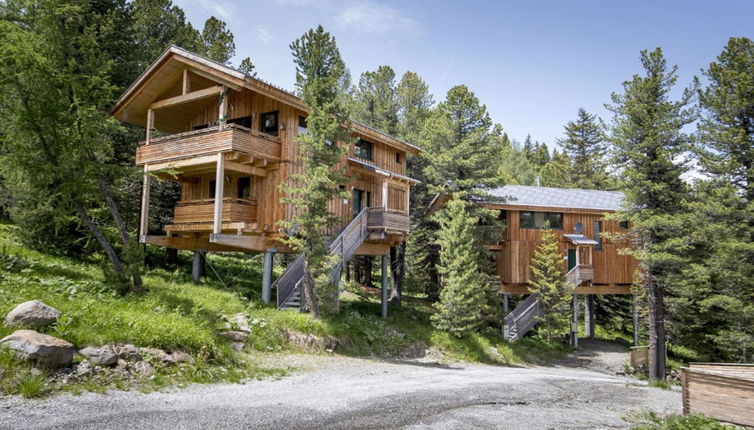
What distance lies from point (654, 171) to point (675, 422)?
13.8 m

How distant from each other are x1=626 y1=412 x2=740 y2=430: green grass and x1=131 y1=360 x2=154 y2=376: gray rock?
10249 millimetres

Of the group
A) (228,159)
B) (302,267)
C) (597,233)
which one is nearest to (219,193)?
(228,159)

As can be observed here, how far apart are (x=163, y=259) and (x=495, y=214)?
1799 centimetres

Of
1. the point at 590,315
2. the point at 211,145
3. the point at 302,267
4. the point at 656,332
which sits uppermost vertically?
the point at 211,145

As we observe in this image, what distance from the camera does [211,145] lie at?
17.6 metres

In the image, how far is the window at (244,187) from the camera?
20.3m

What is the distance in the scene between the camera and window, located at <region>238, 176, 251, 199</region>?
20.3m

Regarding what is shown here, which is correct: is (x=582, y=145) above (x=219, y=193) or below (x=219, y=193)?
above

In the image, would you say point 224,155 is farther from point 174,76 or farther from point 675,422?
point 675,422

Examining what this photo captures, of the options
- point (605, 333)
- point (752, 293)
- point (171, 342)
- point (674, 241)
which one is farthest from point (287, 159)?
point (605, 333)

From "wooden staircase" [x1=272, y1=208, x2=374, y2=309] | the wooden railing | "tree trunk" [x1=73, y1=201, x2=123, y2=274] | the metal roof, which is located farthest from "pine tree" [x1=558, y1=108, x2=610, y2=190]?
"tree trunk" [x1=73, y1=201, x2=123, y2=274]

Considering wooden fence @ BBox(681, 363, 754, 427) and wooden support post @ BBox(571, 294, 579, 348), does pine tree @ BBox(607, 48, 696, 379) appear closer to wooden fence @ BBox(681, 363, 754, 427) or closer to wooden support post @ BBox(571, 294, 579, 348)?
wooden support post @ BBox(571, 294, 579, 348)

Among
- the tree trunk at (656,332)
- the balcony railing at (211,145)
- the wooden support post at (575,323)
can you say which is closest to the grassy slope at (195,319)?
the wooden support post at (575,323)

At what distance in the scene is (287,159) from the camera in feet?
61.5
